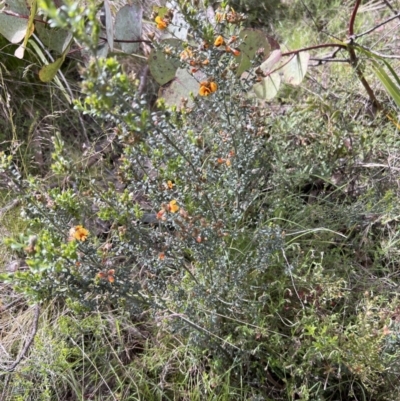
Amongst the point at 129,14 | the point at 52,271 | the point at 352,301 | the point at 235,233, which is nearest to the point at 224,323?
the point at 235,233

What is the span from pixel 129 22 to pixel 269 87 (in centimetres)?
45

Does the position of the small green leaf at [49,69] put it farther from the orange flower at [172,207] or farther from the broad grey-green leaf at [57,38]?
the orange flower at [172,207]

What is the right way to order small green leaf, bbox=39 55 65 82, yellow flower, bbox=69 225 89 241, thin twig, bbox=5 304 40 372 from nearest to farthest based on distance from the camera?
yellow flower, bbox=69 225 89 241, small green leaf, bbox=39 55 65 82, thin twig, bbox=5 304 40 372

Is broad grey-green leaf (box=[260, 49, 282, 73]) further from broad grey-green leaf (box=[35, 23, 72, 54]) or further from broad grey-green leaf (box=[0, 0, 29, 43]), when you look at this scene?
broad grey-green leaf (box=[0, 0, 29, 43])

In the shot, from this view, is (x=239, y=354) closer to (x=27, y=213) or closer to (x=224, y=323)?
(x=224, y=323)

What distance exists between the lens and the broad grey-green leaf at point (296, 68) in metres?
1.38

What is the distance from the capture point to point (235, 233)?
4.08ft

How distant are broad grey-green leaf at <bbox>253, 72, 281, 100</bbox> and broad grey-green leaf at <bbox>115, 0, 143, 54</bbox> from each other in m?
0.40

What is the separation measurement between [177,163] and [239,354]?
0.52 m

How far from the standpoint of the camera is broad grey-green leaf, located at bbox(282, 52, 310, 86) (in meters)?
1.38

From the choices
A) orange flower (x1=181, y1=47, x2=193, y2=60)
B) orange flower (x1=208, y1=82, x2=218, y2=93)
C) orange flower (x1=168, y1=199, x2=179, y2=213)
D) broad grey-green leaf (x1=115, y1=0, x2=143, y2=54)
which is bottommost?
orange flower (x1=168, y1=199, x2=179, y2=213)

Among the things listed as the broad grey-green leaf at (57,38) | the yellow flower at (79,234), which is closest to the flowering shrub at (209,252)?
the yellow flower at (79,234)

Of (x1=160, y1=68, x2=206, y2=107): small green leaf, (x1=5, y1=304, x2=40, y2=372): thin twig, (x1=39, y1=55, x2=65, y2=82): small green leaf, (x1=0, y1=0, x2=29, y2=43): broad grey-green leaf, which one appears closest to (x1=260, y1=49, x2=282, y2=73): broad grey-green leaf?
(x1=160, y1=68, x2=206, y2=107): small green leaf

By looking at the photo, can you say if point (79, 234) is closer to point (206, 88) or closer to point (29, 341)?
point (206, 88)
